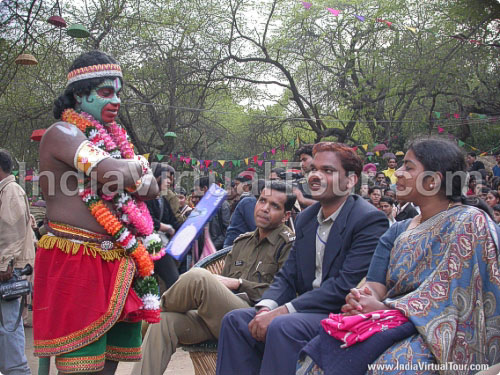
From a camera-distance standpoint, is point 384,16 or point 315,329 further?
point 384,16

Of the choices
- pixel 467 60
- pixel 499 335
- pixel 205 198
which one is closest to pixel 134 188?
pixel 499 335

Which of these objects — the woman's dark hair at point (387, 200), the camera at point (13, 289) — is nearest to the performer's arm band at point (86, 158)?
the camera at point (13, 289)

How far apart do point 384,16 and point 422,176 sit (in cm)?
1208

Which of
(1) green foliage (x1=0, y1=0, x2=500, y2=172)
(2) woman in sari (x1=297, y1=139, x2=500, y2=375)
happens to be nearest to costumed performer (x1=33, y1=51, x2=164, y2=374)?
(2) woman in sari (x1=297, y1=139, x2=500, y2=375)

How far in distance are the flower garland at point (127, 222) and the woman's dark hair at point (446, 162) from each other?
4.89 ft

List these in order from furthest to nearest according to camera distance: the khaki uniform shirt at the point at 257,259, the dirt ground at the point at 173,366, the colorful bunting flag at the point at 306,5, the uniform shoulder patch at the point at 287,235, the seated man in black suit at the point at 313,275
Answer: the colorful bunting flag at the point at 306,5 → the dirt ground at the point at 173,366 → the uniform shoulder patch at the point at 287,235 → the khaki uniform shirt at the point at 257,259 → the seated man in black suit at the point at 313,275

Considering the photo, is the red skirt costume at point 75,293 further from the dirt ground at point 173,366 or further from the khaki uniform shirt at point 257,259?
the dirt ground at point 173,366

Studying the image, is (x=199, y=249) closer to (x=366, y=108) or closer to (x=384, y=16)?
(x=366, y=108)

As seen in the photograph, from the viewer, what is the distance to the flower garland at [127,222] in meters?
2.44

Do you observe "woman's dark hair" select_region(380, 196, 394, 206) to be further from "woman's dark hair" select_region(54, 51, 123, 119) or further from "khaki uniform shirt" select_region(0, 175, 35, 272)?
"woman's dark hair" select_region(54, 51, 123, 119)

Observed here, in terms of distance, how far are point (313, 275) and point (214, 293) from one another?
24.0 inches

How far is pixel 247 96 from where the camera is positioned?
1487 centimetres

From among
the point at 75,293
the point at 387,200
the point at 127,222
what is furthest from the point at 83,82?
the point at 387,200

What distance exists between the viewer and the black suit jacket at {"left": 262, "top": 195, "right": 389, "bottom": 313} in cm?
269
